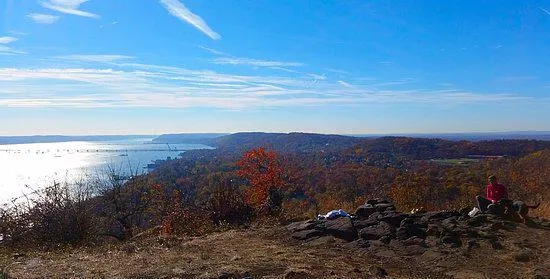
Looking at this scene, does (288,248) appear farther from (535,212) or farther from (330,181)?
(330,181)

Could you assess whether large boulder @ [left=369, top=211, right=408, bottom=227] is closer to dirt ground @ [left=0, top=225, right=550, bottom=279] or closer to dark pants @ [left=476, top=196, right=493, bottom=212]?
dirt ground @ [left=0, top=225, right=550, bottom=279]

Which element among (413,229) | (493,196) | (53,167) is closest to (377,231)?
(413,229)

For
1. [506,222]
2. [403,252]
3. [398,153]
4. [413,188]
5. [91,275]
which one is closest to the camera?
[91,275]

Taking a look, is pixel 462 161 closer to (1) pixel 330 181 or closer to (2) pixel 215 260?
(1) pixel 330 181

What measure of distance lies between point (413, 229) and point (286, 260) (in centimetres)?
Result: 350

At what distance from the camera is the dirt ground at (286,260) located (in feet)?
24.8

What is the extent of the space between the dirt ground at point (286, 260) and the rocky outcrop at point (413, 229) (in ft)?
0.96

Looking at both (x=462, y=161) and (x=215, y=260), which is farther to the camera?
(x=462, y=161)

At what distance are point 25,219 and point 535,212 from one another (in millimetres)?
15459

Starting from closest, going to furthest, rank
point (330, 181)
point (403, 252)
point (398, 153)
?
point (403, 252) < point (330, 181) < point (398, 153)

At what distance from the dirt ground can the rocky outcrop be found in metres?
0.29

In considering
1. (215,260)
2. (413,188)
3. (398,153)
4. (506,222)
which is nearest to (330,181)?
(413,188)

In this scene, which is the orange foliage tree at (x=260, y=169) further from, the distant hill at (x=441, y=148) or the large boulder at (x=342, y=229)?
the distant hill at (x=441, y=148)

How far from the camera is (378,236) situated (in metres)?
10.2
